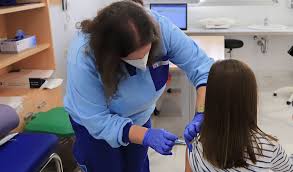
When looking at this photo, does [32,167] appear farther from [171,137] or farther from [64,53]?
[64,53]

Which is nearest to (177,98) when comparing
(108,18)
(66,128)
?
(66,128)

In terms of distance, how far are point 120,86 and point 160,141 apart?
0.89ft

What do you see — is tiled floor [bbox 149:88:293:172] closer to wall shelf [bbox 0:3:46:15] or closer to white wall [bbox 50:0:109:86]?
white wall [bbox 50:0:109:86]

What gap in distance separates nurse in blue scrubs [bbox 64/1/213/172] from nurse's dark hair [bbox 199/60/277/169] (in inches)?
4.9

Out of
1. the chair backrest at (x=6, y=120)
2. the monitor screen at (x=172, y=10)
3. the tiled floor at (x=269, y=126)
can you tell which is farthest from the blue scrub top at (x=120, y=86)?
the monitor screen at (x=172, y=10)

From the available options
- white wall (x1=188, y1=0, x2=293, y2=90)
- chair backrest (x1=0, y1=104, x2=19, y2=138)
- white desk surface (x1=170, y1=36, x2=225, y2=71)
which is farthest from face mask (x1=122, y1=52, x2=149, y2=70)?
white wall (x1=188, y1=0, x2=293, y2=90)

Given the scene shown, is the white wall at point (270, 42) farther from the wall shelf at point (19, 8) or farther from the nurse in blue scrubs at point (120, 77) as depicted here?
the nurse in blue scrubs at point (120, 77)

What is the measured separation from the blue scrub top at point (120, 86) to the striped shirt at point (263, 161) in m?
0.26

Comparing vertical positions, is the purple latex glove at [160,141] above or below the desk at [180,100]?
above

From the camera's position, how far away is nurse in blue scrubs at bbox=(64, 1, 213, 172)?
3.62ft

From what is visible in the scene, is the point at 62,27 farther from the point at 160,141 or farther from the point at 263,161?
the point at 263,161

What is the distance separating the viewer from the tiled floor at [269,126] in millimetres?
2533

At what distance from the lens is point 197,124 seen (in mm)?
1229

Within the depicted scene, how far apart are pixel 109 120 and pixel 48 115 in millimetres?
1146
